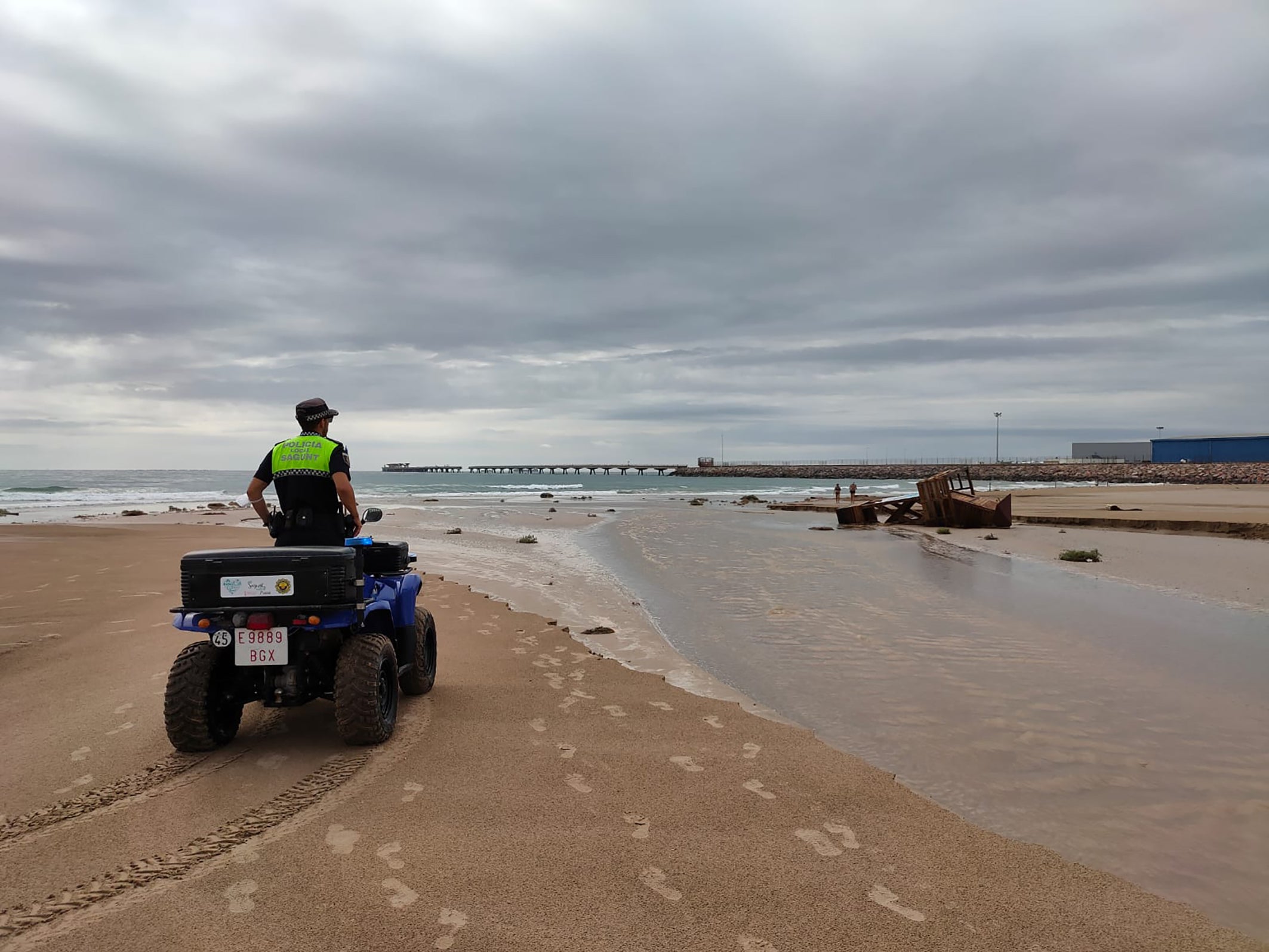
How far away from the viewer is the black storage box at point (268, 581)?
4.65 m

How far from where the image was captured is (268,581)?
465 cm

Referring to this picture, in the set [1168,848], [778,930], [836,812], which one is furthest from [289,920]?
[1168,848]

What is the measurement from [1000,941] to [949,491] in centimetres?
2738

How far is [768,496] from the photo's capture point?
200 feet

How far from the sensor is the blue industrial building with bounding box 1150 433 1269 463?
92812 mm

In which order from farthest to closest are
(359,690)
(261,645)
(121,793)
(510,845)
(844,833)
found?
1. (359,690)
2. (261,645)
3. (121,793)
4. (844,833)
5. (510,845)

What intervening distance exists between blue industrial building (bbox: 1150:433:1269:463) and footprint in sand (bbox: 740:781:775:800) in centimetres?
11478

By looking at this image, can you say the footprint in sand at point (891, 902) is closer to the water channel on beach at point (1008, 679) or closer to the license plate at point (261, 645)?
the water channel on beach at point (1008, 679)

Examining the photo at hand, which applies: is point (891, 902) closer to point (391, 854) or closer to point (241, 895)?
point (391, 854)

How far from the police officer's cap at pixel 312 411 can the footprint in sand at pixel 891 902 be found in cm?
479

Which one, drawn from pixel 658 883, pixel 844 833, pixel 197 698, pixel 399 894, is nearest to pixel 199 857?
pixel 399 894

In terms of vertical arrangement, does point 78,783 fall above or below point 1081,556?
above

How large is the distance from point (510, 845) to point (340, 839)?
0.93 meters

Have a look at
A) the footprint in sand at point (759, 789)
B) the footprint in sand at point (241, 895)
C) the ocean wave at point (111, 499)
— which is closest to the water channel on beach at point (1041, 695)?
the footprint in sand at point (759, 789)
